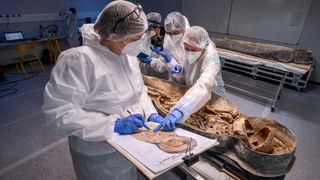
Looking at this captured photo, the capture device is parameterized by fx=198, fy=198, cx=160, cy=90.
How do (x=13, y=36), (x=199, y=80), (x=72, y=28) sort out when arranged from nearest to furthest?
(x=199, y=80), (x=13, y=36), (x=72, y=28)

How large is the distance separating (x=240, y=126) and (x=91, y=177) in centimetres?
98

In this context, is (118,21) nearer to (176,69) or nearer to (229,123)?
(229,123)

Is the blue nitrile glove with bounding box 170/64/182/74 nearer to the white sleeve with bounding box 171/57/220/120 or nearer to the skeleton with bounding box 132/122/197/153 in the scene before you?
the white sleeve with bounding box 171/57/220/120

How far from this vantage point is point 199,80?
1.49 metres

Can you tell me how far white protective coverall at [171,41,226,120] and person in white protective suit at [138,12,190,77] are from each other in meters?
0.21

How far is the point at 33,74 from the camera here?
422 centimetres

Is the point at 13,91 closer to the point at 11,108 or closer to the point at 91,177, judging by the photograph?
the point at 11,108

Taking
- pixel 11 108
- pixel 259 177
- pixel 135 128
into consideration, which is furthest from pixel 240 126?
pixel 11 108

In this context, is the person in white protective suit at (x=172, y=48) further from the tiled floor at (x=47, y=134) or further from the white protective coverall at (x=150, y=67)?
the tiled floor at (x=47, y=134)

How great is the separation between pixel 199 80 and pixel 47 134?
6.65ft

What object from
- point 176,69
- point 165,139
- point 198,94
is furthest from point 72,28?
point 165,139

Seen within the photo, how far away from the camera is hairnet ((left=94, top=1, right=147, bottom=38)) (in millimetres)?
930

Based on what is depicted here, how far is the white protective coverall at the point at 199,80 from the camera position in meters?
1.31

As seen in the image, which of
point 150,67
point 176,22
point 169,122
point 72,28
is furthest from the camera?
point 72,28
